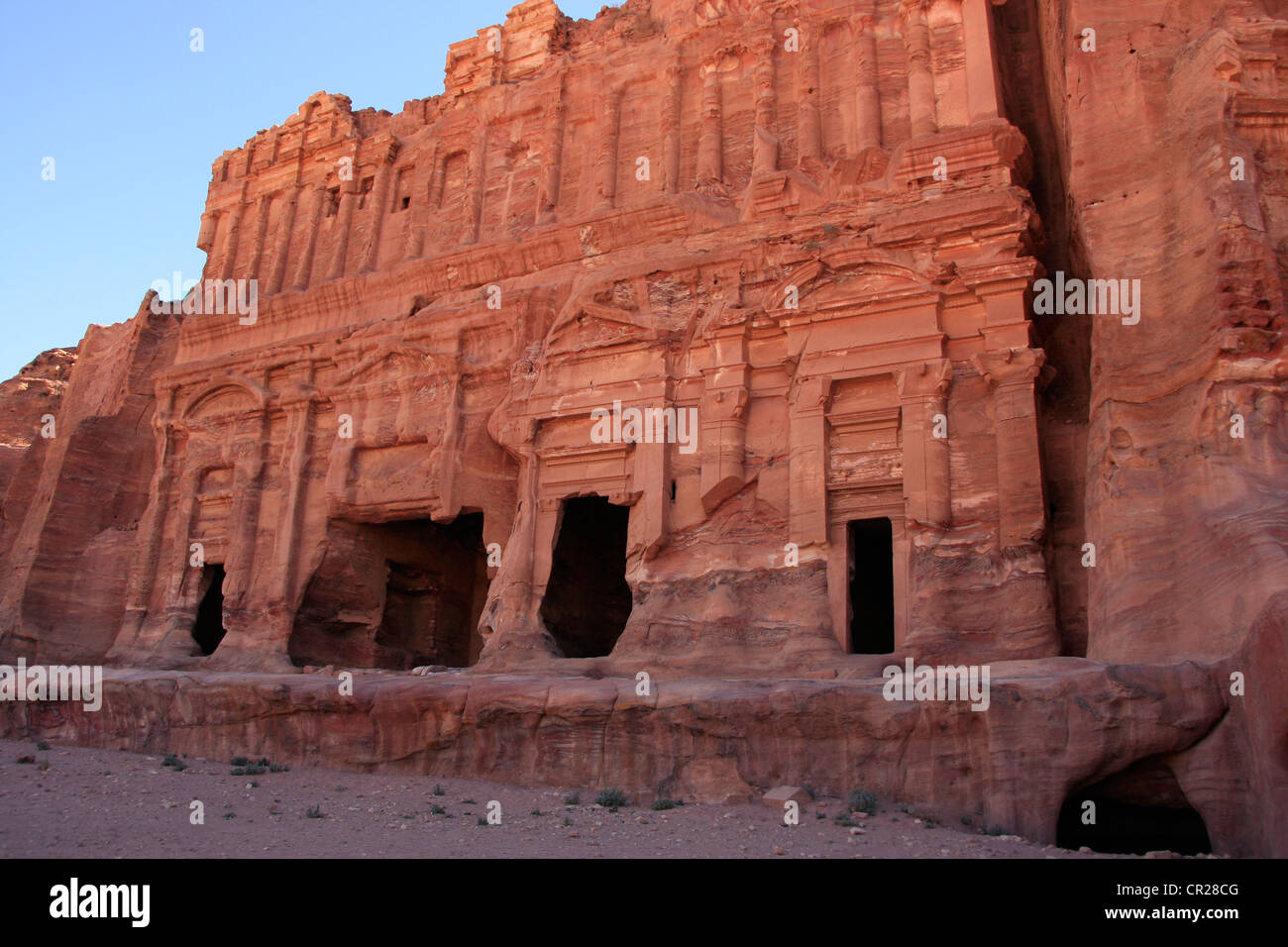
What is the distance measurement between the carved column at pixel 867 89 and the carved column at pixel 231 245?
1426 centimetres

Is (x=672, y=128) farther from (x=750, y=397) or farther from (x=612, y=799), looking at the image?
(x=612, y=799)

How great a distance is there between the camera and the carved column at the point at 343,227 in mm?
20672

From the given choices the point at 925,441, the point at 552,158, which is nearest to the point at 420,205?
the point at 552,158

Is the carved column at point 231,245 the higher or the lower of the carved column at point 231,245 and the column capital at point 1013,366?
the higher

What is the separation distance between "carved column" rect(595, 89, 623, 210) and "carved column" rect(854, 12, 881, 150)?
4.43 meters

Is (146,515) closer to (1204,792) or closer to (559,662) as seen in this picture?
(559,662)

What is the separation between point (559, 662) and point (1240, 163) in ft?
31.1

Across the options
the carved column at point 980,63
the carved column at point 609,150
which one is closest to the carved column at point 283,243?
the carved column at point 609,150

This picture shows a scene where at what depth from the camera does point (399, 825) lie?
7758 mm

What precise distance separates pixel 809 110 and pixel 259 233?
42.2 feet

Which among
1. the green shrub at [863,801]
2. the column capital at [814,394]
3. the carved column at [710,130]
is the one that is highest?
the carved column at [710,130]

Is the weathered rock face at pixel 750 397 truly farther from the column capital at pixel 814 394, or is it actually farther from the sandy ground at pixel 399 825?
the sandy ground at pixel 399 825

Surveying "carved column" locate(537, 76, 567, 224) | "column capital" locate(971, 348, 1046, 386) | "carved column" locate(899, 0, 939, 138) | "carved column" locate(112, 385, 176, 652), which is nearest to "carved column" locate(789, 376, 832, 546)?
"column capital" locate(971, 348, 1046, 386)
